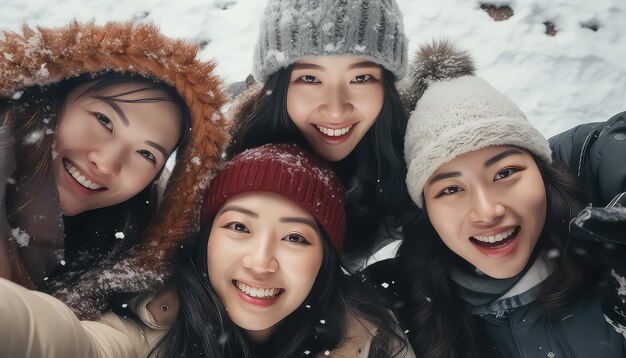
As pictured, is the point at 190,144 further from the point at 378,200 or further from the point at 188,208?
the point at 378,200

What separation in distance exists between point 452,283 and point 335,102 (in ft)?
3.17

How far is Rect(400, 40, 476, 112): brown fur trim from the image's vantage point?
2354 mm

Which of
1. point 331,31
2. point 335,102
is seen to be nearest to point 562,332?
point 335,102

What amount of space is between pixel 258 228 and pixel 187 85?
62cm

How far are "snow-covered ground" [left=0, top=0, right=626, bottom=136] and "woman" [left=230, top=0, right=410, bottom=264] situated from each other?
5.61 ft

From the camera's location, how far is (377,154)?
2621 mm

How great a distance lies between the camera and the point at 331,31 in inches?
86.9

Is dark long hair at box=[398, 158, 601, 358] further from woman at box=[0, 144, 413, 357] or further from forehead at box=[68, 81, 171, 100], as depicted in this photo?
forehead at box=[68, 81, 171, 100]

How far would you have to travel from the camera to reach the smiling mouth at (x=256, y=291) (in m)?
1.95

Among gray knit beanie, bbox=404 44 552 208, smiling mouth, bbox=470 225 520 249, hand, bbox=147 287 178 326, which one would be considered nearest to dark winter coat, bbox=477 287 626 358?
smiling mouth, bbox=470 225 520 249

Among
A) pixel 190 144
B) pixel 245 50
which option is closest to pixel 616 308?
pixel 190 144

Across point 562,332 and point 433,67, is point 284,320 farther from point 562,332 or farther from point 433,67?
point 433,67

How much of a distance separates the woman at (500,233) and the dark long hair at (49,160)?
1.05 meters

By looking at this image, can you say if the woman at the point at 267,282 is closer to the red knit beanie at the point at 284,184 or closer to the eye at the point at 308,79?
the red knit beanie at the point at 284,184
